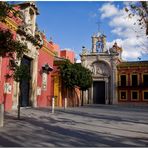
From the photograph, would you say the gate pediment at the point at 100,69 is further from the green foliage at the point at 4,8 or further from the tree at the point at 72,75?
the green foliage at the point at 4,8

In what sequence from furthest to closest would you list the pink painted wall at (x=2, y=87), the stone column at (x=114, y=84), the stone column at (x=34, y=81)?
the stone column at (x=114, y=84)
the stone column at (x=34, y=81)
the pink painted wall at (x=2, y=87)

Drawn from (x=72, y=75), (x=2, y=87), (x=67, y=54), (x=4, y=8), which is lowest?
(x=2, y=87)

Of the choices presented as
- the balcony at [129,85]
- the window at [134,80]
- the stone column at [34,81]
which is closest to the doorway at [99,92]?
the balcony at [129,85]

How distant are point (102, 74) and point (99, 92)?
286 cm

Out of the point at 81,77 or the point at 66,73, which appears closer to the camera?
the point at 66,73

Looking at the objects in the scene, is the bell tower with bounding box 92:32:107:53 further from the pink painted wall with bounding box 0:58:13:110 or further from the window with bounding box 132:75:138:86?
the pink painted wall with bounding box 0:58:13:110

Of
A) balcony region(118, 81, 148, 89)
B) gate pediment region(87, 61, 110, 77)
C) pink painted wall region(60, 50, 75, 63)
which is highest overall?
pink painted wall region(60, 50, 75, 63)

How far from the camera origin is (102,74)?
5041 centimetres

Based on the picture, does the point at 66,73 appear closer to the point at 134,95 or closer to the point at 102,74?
the point at 102,74

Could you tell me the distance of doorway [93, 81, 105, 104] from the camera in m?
49.8

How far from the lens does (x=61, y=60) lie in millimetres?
30547

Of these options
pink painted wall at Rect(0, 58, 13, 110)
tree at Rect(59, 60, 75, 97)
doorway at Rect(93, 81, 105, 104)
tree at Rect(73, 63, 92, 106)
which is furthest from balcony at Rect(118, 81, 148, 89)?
pink painted wall at Rect(0, 58, 13, 110)

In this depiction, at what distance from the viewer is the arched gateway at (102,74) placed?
49406 mm

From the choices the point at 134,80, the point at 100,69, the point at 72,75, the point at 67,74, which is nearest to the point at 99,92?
the point at 100,69
